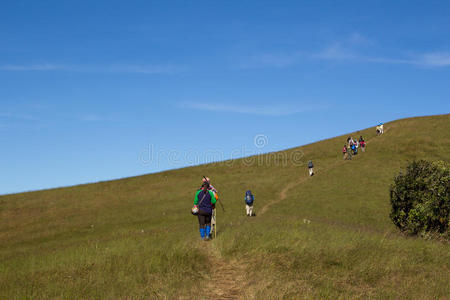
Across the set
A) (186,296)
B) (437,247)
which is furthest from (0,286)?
(437,247)

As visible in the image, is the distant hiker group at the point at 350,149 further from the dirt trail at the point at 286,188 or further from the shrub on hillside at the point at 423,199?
the shrub on hillside at the point at 423,199

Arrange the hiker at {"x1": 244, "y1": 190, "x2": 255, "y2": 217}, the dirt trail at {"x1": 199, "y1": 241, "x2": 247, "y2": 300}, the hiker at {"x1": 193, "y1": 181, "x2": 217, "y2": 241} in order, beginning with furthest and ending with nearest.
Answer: the hiker at {"x1": 244, "y1": 190, "x2": 255, "y2": 217} < the hiker at {"x1": 193, "y1": 181, "x2": 217, "y2": 241} < the dirt trail at {"x1": 199, "y1": 241, "x2": 247, "y2": 300}

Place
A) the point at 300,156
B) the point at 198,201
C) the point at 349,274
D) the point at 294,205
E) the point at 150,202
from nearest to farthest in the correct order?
the point at 349,274 < the point at 198,201 < the point at 294,205 < the point at 150,202 < the point at 300,156

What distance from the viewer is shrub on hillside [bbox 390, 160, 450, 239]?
20062 millimetres

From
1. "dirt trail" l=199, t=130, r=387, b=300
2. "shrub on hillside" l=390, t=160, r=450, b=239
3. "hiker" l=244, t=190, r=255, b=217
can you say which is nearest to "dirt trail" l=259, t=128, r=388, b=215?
"hiker" l=244, t=190, r=255, b=217

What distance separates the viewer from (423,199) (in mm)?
20438

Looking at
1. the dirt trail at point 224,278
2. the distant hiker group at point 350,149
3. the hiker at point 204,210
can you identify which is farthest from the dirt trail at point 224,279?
the distant hiker group at point 350,149

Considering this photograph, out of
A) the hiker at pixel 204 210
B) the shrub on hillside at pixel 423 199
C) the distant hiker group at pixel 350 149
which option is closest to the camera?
the hiker at pixel 204 210

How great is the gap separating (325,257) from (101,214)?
33.2m

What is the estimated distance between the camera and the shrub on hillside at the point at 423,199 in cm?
2006

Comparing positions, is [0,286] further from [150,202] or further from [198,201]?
[150,202]

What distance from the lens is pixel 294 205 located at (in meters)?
37.0

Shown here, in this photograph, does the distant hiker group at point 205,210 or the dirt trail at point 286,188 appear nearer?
the distant hiker group at point 205,210

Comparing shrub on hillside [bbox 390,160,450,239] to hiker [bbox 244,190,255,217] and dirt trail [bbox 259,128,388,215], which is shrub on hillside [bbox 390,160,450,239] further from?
dirt trail [bbox 259,128,388,215]
